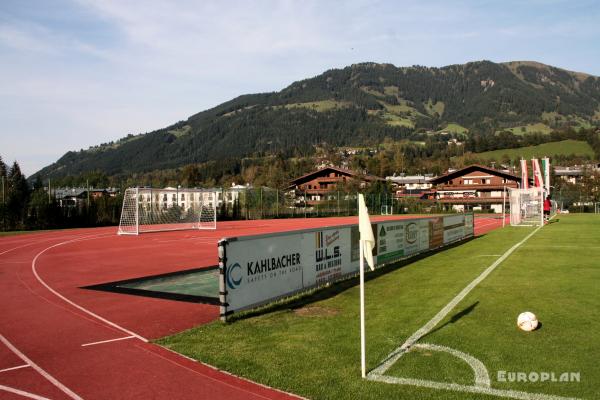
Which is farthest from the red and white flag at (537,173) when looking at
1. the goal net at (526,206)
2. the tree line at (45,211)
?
the tree line at (45,211)

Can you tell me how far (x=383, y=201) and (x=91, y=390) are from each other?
70111 millimetres

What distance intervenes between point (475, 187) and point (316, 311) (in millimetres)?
97085

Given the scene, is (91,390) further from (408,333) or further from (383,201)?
(383,201)

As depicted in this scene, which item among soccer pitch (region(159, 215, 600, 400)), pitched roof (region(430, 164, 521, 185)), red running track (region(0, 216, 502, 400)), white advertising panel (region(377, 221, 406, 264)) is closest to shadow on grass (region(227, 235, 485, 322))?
soccer pitch (region(159, 215, 600, 400))

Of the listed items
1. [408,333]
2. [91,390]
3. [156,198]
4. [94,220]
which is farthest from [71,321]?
[94,220]

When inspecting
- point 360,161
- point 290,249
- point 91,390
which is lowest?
point 91,390

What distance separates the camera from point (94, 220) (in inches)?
1665

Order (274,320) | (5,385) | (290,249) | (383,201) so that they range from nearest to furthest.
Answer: (5,385)
(274,320)
(290,249)
(383,201)

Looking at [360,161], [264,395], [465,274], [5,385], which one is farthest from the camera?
[360,161]

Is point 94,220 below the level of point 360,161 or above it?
below

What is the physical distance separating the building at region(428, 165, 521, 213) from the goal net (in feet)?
172

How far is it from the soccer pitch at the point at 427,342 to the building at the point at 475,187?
8759cm

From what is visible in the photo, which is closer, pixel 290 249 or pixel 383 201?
pixel 290 249

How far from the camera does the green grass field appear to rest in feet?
509
